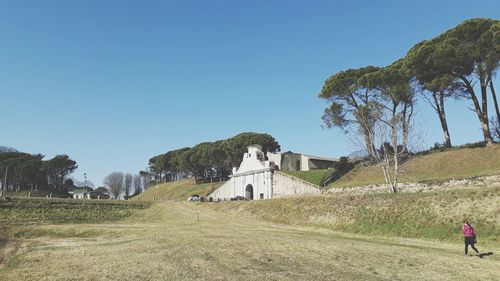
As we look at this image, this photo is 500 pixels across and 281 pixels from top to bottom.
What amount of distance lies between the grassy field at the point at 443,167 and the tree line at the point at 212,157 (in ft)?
137

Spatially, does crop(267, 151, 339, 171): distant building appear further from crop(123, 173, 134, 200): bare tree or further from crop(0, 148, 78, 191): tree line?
crop(123, 173, 134, 200): bare tree

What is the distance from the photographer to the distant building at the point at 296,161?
83.8 meters

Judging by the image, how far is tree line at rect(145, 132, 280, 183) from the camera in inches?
4109

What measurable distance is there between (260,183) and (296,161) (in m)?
11.0

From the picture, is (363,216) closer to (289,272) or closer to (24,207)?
(289,272)

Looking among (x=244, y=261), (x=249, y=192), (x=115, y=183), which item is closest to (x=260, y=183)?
(x=249, y=192)

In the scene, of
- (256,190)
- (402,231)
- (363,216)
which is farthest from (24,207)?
(402,231)

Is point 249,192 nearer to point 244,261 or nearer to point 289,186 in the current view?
point 289,186

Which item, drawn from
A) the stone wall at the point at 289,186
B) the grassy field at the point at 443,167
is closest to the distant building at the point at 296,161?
the stone wall at the point at 289,186

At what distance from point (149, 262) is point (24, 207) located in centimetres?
4866

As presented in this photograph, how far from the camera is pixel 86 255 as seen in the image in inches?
897

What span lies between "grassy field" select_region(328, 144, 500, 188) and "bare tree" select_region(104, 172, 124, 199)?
12396cm

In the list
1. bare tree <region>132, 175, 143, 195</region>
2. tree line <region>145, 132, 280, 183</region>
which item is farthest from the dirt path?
bare tree <region>132, 175, 143, 195</region>

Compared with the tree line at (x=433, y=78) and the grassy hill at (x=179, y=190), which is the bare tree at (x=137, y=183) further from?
the tree line at (x=433, y=78)
